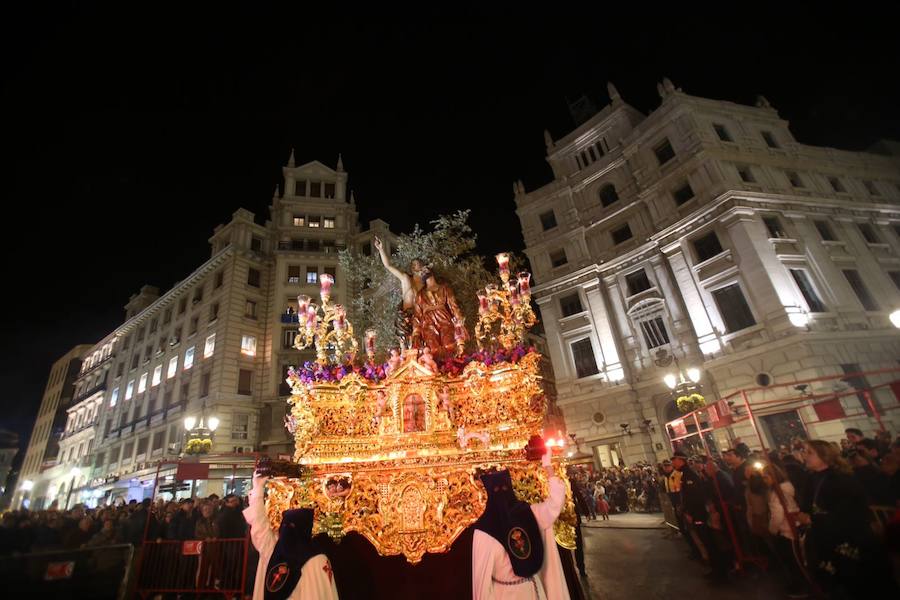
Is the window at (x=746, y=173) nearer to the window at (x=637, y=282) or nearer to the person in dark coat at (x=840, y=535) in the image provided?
the window at (x=637, y=282)

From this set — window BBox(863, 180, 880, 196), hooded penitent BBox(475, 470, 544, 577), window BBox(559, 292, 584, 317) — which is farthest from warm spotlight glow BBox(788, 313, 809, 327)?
hooded penitent BBox(475, 470, 544, 577)

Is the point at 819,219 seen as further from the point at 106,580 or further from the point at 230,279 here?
the point at 230,279

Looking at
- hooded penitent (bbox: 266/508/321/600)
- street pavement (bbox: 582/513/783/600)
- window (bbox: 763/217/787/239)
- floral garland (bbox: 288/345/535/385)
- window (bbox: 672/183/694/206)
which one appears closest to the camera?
hooded penitent (bbox: 266/508/321/600)

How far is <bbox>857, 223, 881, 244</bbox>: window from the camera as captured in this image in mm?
21130

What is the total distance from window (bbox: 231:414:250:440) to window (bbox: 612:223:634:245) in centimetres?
2466

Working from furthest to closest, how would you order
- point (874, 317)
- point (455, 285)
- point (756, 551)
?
point (874, 317), point (455, 285), point (756, 551)

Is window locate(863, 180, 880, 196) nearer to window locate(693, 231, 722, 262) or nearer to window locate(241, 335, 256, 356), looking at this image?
window locate(693, 231, 722, 262)

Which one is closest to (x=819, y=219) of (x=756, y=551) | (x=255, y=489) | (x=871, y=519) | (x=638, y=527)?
(x=638, y=527)

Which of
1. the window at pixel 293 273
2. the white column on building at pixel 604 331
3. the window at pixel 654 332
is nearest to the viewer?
the window at pixel 654 332

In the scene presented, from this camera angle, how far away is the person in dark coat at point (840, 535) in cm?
406

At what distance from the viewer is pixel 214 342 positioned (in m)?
25.6

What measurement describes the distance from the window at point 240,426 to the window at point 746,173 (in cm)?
3072

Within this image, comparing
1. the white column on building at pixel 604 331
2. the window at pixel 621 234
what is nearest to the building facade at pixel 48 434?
the white column on building at pixel 604 331

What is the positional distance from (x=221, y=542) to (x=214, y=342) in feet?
68.6
